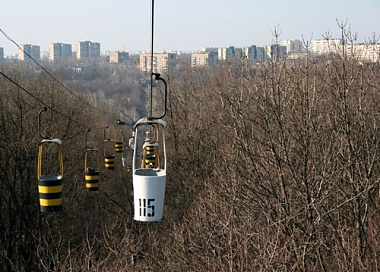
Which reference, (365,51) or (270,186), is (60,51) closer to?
(365,51)

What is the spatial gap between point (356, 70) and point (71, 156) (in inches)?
609

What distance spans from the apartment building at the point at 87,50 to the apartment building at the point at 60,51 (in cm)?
364

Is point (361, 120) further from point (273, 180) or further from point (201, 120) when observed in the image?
point (201, 120)

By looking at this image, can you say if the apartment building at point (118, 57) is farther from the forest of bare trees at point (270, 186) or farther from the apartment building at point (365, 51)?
the apartment building at point (365, 51)

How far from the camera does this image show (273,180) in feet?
44.7

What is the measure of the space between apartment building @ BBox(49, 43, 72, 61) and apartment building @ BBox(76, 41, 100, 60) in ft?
11.9

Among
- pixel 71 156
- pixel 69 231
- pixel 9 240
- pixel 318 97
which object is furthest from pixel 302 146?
pixel 71 156

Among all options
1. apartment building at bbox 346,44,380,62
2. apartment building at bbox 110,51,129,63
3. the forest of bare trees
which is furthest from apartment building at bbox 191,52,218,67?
apartment building at bbox 346,44,380,62

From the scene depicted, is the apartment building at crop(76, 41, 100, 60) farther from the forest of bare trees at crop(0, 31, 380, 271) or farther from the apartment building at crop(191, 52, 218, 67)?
the forest of bare trees at crop(0, 31, 380, 271)

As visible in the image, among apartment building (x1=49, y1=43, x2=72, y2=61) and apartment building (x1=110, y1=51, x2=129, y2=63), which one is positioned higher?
apartment building (x1=49, y1=43, x2=72, y2=61)

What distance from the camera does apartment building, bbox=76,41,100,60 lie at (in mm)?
176375

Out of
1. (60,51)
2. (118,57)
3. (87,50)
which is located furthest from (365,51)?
(87,50)

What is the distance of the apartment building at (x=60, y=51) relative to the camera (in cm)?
16288

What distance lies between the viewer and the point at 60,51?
6791 inches
